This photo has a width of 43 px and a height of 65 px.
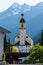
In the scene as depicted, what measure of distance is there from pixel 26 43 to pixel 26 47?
9.47 meters

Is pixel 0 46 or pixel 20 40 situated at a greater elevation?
pixel 20 40

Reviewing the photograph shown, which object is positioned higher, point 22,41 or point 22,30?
point 22,30

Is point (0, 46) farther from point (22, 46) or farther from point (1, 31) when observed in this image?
point (22, 46)

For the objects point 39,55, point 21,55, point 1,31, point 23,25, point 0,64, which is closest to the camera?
point 0,64

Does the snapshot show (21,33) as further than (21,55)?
Yes

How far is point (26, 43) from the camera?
151 meters

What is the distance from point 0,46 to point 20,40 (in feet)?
428

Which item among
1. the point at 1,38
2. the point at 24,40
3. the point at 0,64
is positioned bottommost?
the point at 0,64

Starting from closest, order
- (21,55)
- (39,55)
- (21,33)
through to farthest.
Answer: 1. (39,55)
2. (21,55)
3. (21,33)

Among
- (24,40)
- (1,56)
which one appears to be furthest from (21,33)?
(1,56)

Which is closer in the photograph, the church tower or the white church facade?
the church tower

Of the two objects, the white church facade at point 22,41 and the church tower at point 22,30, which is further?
the white church facade at point 22,41

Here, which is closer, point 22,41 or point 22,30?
point 22,30

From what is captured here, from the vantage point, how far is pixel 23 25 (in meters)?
139
